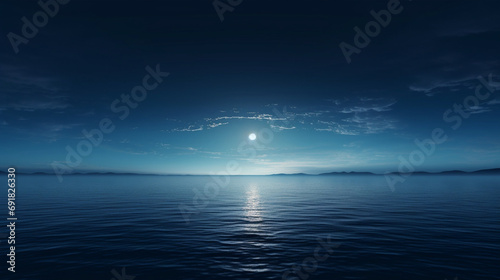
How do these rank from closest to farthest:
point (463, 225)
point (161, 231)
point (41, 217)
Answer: point (161, 231), point (463, 225), point (41, 217)

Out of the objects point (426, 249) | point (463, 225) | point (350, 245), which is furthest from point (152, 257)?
point (463, 225)

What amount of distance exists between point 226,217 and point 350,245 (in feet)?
61.8

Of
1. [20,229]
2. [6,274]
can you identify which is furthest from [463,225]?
[20,229]

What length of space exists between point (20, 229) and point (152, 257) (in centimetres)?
1906

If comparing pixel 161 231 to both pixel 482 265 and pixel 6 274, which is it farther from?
pixel 482 265

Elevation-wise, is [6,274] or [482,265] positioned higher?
[6,274]

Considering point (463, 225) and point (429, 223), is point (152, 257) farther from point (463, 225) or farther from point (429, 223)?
point (463, 225)

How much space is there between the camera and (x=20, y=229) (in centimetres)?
2702

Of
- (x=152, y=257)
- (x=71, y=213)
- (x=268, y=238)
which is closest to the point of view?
(x=152, y=257)

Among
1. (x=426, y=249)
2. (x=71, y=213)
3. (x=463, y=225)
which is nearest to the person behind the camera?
(x=426, y=249)

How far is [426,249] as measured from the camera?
19.9 metres

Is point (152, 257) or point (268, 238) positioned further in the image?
point (268, 238)

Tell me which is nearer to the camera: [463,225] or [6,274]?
[6,274]

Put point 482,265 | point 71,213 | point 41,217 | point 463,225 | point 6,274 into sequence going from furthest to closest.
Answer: point 71,213
point 41,217
point 463,225
point 482,265
point 6,274
